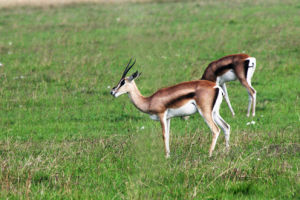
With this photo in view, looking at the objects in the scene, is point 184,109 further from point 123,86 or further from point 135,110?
point 135,110

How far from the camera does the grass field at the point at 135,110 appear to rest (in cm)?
600

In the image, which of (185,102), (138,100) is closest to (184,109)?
(185,102)

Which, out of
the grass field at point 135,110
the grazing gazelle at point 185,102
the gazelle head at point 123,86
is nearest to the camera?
the grass field at point 135,110

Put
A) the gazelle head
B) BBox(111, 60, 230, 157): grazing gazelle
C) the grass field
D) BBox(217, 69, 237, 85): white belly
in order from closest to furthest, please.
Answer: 1. the grass field
2. BBox(111, 60, 230, 157): grazing gazelle
3. the gazelle head
4. BBox(217, 69, 237, 85): white belly

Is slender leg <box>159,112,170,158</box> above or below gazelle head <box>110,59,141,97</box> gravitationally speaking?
below

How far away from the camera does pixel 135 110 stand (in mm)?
10508

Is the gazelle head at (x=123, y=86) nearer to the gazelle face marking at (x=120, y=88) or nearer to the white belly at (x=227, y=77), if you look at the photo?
the gazelle face marking at (x=120, y=88)

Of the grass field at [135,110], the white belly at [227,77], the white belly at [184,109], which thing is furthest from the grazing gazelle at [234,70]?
the white belly at [184,109]

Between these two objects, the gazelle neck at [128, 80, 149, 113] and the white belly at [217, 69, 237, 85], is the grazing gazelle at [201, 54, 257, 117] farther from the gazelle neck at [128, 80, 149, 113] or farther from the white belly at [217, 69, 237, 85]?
the gazelle neck at [128, 80, 149, 113]

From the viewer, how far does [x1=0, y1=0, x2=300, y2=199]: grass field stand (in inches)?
236

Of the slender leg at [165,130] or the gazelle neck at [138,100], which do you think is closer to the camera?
the slender leg at [165,130]

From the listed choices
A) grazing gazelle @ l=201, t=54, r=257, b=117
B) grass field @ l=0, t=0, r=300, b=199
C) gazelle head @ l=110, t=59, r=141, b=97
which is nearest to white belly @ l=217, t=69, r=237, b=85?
grazing gazelle @ l=201, t=54, r=257, b=117

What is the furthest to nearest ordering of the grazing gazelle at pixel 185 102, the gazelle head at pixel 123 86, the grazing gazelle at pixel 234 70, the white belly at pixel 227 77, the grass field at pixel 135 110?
the white belly at pixel 227 77, the grazing gazelle at pixel 234 70, the gazelle head at pixel 123 86, the grazing gazelle at pixel 185 102, the grass field at pixel 135 110

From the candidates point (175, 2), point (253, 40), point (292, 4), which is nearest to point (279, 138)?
point (253, 40)
